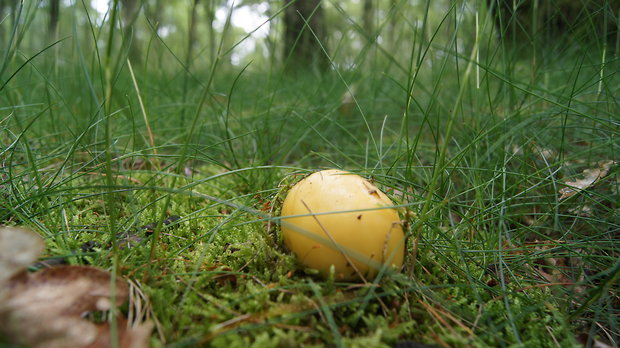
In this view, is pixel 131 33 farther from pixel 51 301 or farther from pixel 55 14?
pixel 51 301

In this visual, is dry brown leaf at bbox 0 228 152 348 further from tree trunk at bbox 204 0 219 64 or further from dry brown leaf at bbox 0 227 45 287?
tree trunk at bbox 204 0 219 64

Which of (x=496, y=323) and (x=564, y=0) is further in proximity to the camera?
(x=564, y=0)

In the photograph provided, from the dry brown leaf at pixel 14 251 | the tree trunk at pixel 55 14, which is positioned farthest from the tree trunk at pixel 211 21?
the dry brown leaf at pixel 14 251

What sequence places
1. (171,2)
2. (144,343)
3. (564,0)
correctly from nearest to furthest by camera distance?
1. (144,343)
2. (564,0)
3. (171,2)

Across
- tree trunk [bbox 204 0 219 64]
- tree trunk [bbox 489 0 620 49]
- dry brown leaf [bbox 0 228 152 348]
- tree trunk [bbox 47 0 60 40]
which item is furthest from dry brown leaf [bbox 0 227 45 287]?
tree trunk [bbox 47 0 60 40]

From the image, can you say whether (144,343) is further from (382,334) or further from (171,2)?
(171,2)

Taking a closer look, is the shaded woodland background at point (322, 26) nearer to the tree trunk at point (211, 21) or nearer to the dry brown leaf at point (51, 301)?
the tree trunk at point (211, 21)

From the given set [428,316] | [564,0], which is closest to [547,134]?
[428,316]
